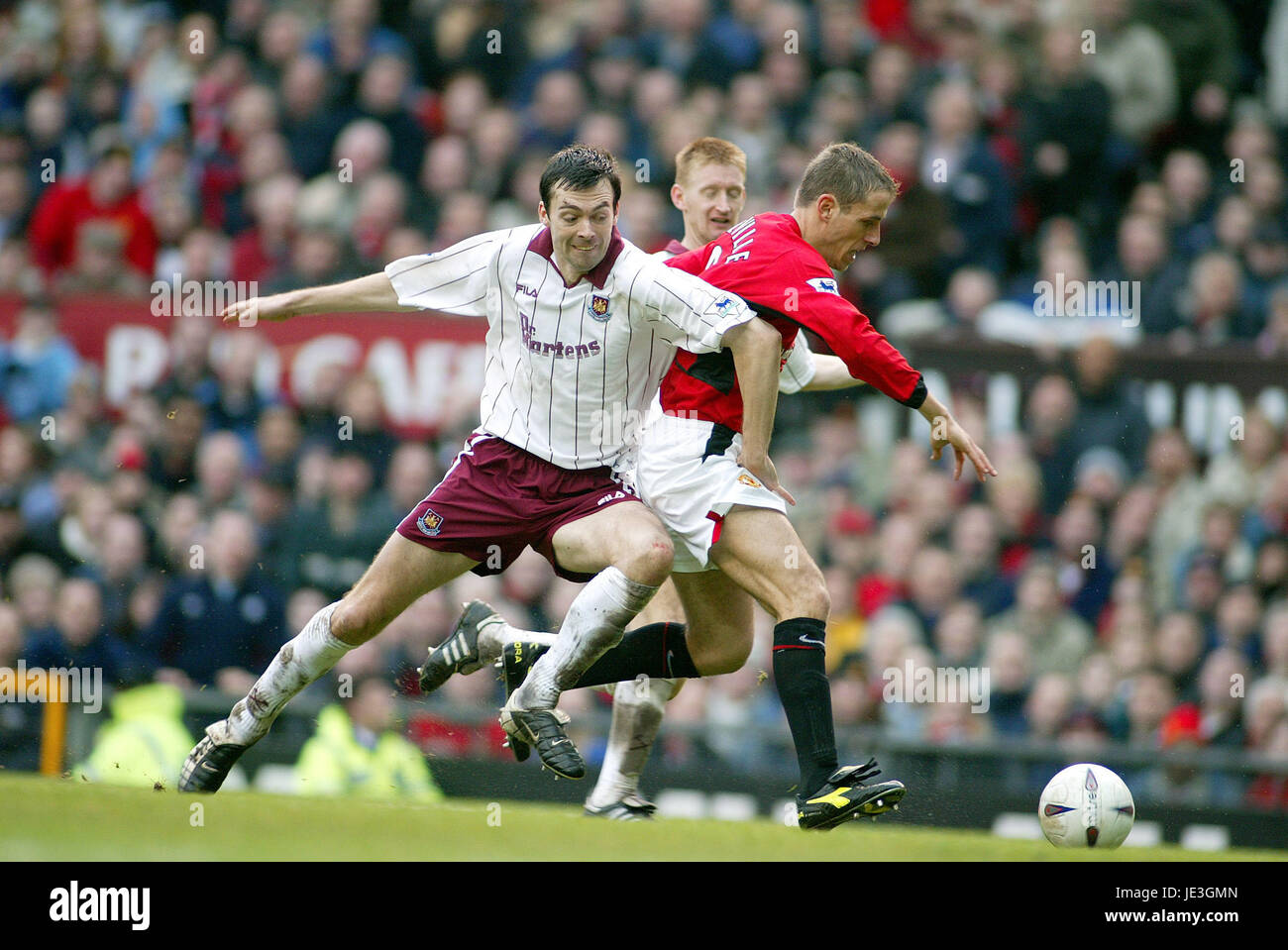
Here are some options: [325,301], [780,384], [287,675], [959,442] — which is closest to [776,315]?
[959,442]

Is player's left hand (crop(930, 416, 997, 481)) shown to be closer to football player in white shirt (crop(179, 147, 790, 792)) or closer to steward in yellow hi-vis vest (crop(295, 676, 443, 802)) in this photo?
football player in white shirt (crop(179, 147, 790, 792))

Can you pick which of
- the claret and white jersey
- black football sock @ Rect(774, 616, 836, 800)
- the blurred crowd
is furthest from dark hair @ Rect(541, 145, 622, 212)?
the blurred crowd

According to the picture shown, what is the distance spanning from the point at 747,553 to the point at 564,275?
45.1 inches

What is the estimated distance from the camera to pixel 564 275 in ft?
19.5

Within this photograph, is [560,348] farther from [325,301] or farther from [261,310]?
[261,310]

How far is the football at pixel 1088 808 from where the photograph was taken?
650cm

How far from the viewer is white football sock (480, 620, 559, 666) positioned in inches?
258

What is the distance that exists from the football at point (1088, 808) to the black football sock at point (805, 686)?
131cm

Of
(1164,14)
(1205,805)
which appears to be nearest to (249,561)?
(1205,805)

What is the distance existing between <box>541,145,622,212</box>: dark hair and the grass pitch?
228cm

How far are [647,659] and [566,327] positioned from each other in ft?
4.45

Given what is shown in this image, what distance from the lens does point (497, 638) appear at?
6.59 m

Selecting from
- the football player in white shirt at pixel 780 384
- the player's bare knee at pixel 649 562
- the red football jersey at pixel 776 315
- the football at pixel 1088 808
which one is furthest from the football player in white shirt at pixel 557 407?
the football at pixel 1088 808

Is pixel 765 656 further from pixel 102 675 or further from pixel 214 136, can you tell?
pixel 214 136
